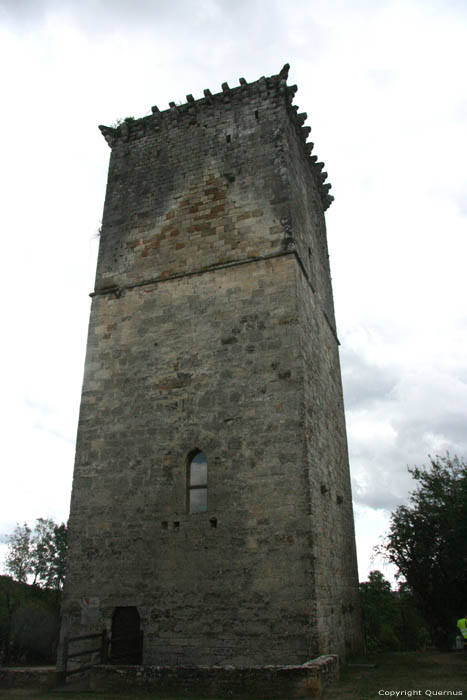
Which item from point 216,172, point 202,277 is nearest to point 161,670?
point 202,277

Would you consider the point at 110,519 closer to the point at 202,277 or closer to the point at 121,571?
the point at 121,571

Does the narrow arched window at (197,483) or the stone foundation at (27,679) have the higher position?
the narrow arched window at (197,483)

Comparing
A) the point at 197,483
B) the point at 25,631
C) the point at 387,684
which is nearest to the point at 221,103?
the point at 197,483

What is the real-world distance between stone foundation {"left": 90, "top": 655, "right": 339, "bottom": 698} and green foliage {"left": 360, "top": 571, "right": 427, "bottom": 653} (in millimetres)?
34545

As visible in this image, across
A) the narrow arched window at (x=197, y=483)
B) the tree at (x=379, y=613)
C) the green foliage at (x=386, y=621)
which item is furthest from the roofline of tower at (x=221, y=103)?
the green foliage at (x=386, y=621)

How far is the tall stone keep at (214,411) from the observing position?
30.9 ft

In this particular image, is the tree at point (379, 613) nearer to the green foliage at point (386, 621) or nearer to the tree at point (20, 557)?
the green foliage at point (386, 621)

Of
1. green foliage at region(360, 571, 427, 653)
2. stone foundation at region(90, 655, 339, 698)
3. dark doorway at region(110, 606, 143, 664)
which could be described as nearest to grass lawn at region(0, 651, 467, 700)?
stone foundation at region(90, 655, 339, 698)

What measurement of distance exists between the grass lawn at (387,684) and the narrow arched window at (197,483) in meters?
3.31

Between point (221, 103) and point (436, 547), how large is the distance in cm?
1374

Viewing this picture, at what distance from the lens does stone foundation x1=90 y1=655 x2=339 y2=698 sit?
7.09 metres

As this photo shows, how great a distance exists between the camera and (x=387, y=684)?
820 centimetres

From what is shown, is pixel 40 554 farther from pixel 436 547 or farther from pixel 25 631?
pixel 436 547

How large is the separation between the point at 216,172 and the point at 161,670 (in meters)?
10.6
